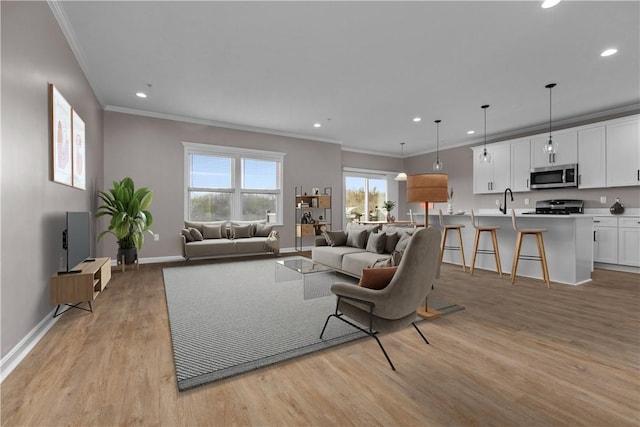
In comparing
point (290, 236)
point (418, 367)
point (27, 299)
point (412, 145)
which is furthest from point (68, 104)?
point (412, 145)

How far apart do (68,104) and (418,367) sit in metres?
4.37

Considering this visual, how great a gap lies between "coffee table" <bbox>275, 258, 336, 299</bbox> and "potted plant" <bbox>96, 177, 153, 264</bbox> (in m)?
2.57

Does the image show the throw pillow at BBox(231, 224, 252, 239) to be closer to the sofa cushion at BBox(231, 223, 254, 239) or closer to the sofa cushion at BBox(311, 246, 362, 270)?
the sofa cushion at BBox(231, 223, 254, 239)

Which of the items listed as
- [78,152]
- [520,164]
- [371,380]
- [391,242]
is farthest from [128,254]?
[520,164]

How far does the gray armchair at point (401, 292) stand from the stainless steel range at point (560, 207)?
5.34 meters

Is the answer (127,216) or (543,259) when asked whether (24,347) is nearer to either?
(127,216)

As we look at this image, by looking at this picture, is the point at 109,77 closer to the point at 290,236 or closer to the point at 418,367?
the point at 290,236

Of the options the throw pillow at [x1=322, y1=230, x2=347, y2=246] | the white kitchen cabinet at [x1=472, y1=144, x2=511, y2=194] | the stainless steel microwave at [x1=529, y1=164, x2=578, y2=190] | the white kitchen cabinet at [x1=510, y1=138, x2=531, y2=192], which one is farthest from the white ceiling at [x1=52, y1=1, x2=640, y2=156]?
the throw pillow at [x1=322, y1=230, x2=347, y2=246]

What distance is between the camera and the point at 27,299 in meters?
2.27

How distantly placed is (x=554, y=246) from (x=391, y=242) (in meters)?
2.45

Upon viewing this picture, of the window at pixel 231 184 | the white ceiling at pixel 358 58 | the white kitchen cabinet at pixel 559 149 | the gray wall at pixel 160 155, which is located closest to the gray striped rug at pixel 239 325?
the gray wall at pixel 160 155

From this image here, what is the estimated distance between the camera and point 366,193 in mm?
9297

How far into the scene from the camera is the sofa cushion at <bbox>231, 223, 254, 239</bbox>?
20.6 ft

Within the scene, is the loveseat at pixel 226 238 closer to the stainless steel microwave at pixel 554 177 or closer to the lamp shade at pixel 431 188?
the lamp shade at pixel 431 188
